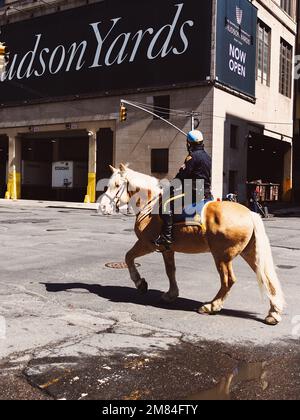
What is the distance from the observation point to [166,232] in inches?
268

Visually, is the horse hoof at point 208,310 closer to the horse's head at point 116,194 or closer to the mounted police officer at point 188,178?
the mounted police officer at point 188,178

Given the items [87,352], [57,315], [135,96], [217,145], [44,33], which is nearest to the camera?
[87,352]

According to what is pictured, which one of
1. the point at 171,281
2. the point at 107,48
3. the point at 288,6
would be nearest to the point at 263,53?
the point at 288,6

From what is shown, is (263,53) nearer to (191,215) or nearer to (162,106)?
(162,106)

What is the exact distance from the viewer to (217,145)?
37.8 metres

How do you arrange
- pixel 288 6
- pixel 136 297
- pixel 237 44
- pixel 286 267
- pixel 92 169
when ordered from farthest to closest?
pixel 288 6 → pixel 92 169 → pixel 237 44 → pixel 286 267 → pixel 136 297

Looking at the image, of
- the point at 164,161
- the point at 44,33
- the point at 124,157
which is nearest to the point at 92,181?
the point at 124,157

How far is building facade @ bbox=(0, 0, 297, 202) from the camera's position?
125 ft

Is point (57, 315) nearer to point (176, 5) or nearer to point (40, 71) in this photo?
point (176, 5)

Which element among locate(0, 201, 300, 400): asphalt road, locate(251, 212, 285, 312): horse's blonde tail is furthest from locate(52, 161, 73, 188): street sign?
locate(251, 212, 285, 312): horse's blonde tail

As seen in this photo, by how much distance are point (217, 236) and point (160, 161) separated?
109ft

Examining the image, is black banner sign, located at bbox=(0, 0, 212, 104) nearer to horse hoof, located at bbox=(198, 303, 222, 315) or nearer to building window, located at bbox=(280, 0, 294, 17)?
building window, located at bbox=(280, 0, 294, 17)

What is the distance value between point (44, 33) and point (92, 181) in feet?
52.7

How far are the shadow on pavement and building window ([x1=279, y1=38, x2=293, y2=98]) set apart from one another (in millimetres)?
45958
